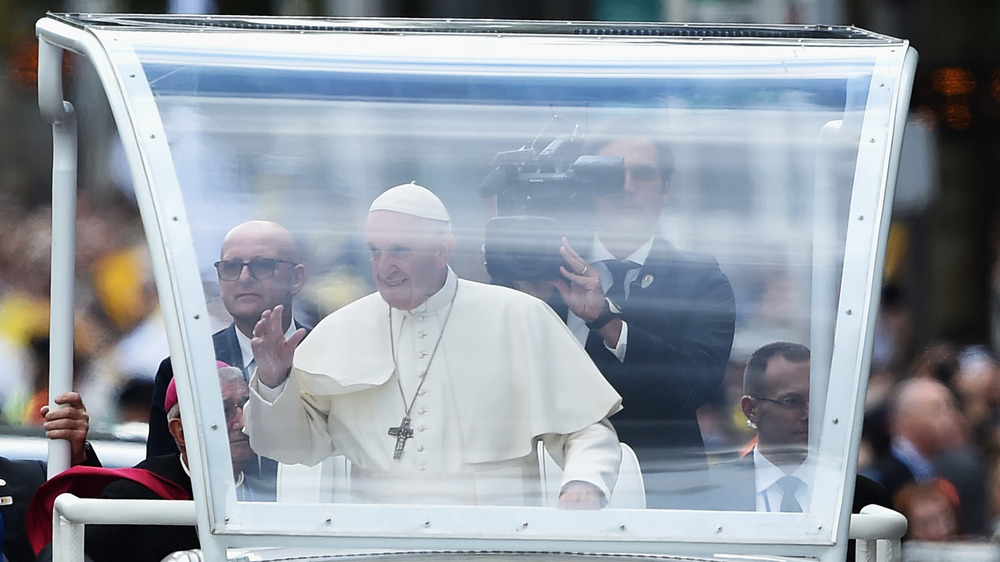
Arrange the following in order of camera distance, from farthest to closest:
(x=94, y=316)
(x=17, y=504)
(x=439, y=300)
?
(x=94, y=316)
(x=17, y=504)
(x=439, y=300)

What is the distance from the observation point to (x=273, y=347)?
3.12 metres

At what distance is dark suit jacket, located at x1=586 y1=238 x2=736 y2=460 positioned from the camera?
3.14 meters

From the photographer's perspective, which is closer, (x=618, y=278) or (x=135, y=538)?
(x=618, y=278)

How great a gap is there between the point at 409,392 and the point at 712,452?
0.61m

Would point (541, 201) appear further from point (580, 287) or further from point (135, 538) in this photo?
point (135, 538)

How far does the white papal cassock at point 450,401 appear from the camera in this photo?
122 inches

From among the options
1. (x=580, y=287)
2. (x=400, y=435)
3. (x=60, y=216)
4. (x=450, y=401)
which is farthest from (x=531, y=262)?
(x=60, y=216)

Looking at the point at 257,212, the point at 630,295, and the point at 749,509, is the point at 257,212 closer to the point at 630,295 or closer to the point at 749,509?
the point at 630,295

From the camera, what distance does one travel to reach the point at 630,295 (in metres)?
3.18

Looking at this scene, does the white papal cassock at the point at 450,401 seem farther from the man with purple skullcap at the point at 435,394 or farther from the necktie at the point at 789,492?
the necktie at the point at 789,492

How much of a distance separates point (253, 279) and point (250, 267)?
0.03 metres

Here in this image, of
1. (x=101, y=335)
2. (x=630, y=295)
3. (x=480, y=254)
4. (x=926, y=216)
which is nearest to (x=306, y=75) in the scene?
(x=480, y=254)

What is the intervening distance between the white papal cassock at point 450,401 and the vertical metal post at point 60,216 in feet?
3.11

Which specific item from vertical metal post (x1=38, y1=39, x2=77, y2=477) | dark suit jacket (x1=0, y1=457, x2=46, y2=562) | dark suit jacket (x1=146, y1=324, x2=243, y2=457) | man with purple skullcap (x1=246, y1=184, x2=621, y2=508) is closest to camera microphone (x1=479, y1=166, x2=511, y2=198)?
man with purple skullcap (x1=246, y1=184, x2=621, y2=508)
